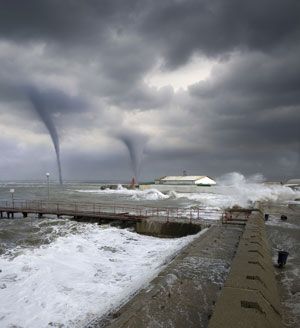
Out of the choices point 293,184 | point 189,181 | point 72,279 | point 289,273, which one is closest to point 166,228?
point 72,279

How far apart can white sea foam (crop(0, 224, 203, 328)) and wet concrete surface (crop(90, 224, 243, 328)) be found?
1.26m

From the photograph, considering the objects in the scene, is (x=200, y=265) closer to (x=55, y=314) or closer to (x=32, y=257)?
(x=55, y=314)

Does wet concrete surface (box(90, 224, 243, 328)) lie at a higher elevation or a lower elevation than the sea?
higher

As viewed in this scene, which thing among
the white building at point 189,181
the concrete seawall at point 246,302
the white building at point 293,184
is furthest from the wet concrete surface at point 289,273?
the white building at point 293,184

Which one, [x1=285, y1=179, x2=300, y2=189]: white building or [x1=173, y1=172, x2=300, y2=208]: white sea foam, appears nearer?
[x1=173, y1=172, x2=300, y2=208]: white sea foam

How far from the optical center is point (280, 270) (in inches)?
480

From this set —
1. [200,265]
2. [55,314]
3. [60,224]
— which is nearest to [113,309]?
[55,314]

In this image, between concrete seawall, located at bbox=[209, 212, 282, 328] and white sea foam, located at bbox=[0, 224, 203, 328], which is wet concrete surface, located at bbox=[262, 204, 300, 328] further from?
white sea foam, located at bbox=[0, 224, 203, 328]

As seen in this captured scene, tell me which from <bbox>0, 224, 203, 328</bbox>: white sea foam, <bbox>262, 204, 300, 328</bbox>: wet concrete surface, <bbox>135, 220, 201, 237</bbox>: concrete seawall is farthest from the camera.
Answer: <bbox>135, 220, 201, 237</bbox>: concrete seawall

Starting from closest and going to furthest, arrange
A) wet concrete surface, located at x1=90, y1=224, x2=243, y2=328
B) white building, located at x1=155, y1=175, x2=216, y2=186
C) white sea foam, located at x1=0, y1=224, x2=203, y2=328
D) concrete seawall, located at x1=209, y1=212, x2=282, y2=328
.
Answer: concrete seawall, located at x1=209, y1=212, x2=282, y2=328 < wet concrete surface, located at x1=90, y1=224, x2=243, y2=328 < white sea foam, located at x1=0, y1=224, x2=203, y2=328 < white building, located at x1=155, y1=175, x2=216, y2=186

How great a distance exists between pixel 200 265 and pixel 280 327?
4.49 m

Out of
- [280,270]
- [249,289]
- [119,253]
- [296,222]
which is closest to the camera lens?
[249,289]

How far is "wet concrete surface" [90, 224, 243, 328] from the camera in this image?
21.6 feet

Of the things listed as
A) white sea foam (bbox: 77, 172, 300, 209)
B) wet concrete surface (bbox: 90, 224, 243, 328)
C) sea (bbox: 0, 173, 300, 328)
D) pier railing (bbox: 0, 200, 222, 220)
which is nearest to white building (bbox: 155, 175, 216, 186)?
white sea foam (bbox: 77, 172, 300, 209)
